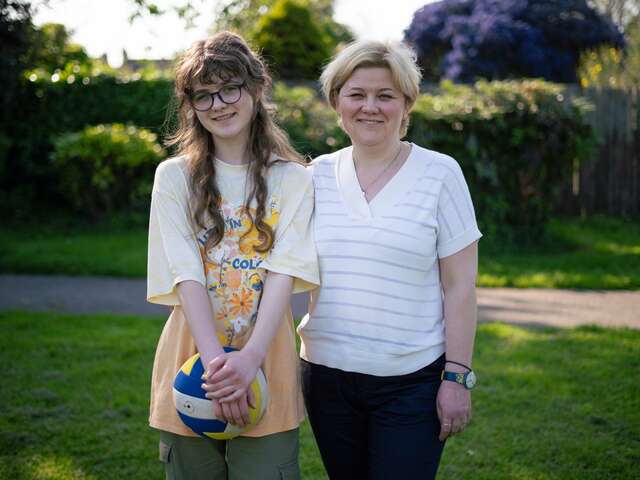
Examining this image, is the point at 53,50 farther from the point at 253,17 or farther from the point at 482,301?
the point at 482,301

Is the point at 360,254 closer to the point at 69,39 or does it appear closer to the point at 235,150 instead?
the point at 235,150

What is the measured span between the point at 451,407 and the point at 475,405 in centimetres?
234

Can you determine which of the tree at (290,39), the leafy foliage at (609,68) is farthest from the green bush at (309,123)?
the leafy foliage at (609,68)

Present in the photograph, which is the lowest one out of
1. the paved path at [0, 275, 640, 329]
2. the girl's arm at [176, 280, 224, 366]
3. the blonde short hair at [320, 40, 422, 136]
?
the paved path at [0, 275, 640, 329]

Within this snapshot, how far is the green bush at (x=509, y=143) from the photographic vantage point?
9.36m

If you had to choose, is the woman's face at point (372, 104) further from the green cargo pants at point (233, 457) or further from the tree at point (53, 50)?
the tree at point (53, 50)

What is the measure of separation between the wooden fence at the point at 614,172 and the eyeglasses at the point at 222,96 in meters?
11.0

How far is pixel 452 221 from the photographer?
2521 mm

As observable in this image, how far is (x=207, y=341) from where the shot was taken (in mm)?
2354

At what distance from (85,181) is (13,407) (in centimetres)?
653

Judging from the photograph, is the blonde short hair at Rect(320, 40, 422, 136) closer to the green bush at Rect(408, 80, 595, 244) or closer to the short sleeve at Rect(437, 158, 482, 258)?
the short sleeve at Rect(437, 158, 482, 258)

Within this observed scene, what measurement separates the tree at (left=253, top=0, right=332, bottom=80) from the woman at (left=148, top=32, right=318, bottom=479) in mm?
14250

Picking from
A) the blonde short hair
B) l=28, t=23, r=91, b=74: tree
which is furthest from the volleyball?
l=28, t=23, r=91, b=74: tree

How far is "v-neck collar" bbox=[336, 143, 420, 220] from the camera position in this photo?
8.30ft
